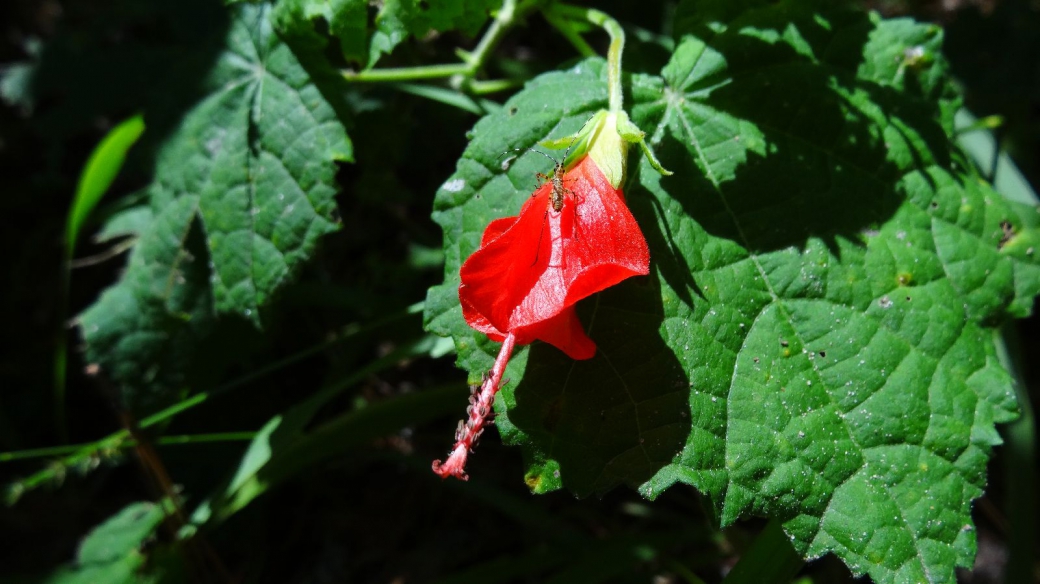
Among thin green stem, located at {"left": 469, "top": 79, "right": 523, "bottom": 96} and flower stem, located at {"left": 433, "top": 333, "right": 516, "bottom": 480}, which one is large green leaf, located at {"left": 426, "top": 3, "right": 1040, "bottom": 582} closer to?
flower stem, located at {"left": 433, "top": 333, "right": 516, "bottom": 480}

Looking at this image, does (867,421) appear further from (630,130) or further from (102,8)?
(102,8)

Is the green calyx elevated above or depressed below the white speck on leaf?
above

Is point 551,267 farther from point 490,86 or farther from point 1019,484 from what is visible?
point 1019,484

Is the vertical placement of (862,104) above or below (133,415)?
above

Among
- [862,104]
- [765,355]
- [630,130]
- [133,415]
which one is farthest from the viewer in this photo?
[133,415]

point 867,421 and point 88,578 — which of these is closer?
point 867,421

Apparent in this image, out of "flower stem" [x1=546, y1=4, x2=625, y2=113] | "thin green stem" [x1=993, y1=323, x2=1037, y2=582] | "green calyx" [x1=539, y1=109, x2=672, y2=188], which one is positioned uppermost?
"flower stem" [x1=546, y1=4, x2=625, y2=113]

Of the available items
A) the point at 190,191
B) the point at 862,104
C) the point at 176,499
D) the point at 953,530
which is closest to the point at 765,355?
the point at 953,530

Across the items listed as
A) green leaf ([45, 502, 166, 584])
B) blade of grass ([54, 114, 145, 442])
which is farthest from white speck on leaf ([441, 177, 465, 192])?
green leaf ([45, 502, 166, 584])
